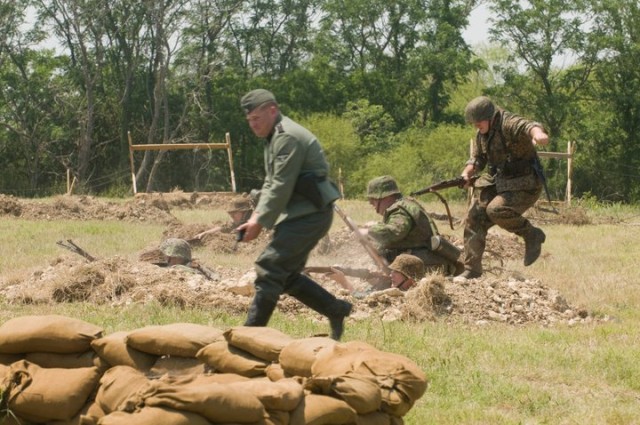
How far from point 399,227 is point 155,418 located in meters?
7.36

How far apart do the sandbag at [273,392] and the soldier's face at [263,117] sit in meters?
2.99

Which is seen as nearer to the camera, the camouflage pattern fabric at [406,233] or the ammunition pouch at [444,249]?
the camouflage pattern fabric at [406,233]

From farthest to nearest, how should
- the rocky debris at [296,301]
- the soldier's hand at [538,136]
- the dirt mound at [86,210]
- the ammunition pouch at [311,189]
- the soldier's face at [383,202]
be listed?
the dirt mound at [86,210] < the soldier's face at [383,202] < the soldier's hand at [538,136] < the rocky debris at [296,301] < the ammunition pouch at [311,189]

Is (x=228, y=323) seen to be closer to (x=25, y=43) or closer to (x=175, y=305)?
(x=175, y=305)

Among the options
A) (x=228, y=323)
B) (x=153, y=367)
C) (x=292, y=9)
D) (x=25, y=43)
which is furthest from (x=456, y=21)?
(x=153, y=367)

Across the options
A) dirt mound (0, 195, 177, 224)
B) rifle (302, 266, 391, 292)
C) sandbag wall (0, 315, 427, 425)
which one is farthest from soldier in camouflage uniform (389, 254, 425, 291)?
dirt mound (0, 195, 177, 224)

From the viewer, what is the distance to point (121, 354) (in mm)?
5219

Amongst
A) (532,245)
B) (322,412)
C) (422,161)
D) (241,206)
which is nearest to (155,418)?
(322,412)

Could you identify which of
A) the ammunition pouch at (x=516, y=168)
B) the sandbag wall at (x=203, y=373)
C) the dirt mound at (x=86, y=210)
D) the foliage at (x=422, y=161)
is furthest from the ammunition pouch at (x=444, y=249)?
the foliage at (x=422, y=161)

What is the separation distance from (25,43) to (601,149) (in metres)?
27.0

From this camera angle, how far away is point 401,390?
4945mm

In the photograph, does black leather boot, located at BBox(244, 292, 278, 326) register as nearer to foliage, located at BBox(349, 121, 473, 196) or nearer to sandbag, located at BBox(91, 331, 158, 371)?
sandbag, located at BBox(91, 331, 158, 371)

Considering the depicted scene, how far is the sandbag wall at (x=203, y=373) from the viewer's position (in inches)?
179

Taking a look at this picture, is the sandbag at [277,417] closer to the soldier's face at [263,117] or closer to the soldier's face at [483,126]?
the soldier's face at [263,117]
